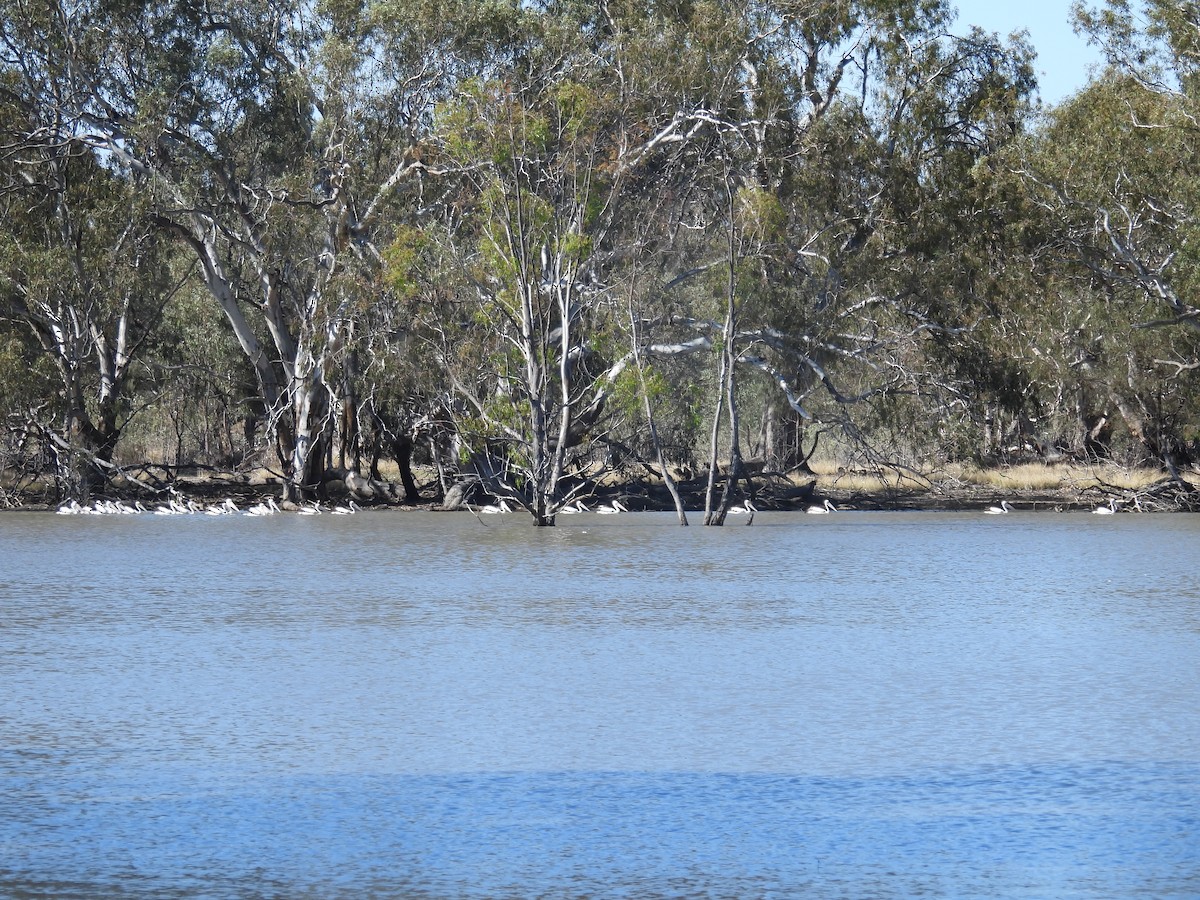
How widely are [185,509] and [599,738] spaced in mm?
28081

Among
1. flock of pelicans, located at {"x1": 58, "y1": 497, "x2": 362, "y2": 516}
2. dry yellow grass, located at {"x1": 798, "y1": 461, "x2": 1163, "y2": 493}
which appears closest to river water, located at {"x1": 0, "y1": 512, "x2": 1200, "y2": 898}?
flock of pelicans, located at {"x1": 58, "y1": 497, "x2": 362, "y2": 516}

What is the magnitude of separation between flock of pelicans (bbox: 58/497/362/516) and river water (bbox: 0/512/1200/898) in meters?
16.8

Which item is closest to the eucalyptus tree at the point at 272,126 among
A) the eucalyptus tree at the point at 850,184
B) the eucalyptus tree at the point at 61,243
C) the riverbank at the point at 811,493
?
the eucalyptus tree at the point at 61,243

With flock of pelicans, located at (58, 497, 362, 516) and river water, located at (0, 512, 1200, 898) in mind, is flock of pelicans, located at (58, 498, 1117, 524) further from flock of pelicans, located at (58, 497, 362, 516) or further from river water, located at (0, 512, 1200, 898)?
river water, located at (0, 512, 1200, 898)

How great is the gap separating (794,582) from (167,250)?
25.1m

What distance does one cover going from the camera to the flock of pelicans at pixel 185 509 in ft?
116

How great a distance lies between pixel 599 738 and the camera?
8.94 m

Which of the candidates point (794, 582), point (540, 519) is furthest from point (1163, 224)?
point (794, 582)

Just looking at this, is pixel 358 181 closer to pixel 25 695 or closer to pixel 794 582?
pixel 794 582

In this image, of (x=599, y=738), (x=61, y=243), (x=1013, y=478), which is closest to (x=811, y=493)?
(x=1013, y=478)

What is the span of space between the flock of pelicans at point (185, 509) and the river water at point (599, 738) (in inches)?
660

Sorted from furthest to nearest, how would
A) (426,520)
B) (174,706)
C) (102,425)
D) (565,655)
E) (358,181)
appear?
(102,425)
(358,181)
(426,520)
(565,655)
(174,706)

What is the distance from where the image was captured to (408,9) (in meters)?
34.6

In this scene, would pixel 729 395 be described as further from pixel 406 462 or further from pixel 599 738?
pixel 599 738
